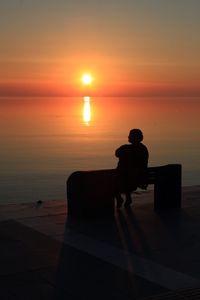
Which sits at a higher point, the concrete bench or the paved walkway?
the concrete bench

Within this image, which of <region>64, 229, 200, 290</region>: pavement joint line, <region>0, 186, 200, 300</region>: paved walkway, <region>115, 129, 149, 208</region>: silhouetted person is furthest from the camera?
<region>115, 129, 149, 208</region>: silhouetted person

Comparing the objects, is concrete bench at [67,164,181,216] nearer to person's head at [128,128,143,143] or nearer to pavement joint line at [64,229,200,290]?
person's head at [128,128,143,143]

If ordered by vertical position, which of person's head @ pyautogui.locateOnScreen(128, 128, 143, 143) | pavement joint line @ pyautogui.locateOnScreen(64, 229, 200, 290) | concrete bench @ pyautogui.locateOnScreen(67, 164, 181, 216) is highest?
person's head @ pyautogui.locateOnScreen(128, 128, 143, 143)

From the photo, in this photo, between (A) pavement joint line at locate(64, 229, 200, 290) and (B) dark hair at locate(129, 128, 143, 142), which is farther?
(B) dark hair at locate(129, 128, 143, 142)

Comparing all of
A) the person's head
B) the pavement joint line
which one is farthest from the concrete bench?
the pavement joint line

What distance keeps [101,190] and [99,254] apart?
262 centimetres

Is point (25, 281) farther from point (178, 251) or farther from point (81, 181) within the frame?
point (81, 181)

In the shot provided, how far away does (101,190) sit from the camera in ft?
32.3

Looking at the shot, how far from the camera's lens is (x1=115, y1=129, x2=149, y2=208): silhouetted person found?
10.5 meters

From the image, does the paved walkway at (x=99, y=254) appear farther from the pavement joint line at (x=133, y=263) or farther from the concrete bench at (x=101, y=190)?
the concrete bench at (x=101, y=190)

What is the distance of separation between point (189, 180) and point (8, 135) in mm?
32407

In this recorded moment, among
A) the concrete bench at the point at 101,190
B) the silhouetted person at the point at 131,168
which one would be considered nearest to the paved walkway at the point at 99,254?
the concrete bench at the point at 101,190

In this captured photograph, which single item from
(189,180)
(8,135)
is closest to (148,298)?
(189,180)

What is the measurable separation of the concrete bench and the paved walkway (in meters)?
0.25
